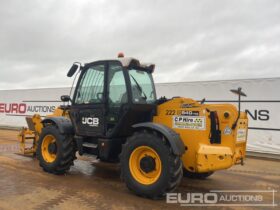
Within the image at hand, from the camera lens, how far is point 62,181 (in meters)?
5.89

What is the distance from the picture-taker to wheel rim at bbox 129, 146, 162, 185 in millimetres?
4945

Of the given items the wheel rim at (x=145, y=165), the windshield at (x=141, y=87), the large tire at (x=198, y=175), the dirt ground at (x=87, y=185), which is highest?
the windshield at (x=141, y=87)

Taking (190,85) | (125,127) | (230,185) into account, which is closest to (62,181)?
(125,127)

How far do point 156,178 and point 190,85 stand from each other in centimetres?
691

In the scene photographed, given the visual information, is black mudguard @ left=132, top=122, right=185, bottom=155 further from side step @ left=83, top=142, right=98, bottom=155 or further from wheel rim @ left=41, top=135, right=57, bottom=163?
wheel rim @ left=41, top=135, right=57, bottom=163

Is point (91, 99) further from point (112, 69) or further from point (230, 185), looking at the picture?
point (230, 185)

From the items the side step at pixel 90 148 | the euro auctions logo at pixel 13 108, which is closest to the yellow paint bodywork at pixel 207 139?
the side step at pixel 90 148

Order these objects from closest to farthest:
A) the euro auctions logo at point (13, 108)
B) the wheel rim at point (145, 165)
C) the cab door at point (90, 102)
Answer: the wheel rim at point (145, 165), the cab door at point (90, 102), the euro auctions logo at point (13, 108)

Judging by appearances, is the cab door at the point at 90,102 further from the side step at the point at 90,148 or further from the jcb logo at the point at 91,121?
the side step at the point at 90,148

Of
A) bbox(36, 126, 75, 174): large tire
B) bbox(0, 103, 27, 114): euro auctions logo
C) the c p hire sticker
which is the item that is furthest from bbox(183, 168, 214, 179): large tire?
bbox(0, 103, 27, 114): euro auctions logo

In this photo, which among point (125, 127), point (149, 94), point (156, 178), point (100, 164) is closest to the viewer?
point (156, 178)

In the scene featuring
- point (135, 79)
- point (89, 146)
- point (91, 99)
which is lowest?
point (89, 146)

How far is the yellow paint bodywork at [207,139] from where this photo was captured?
4.81 m

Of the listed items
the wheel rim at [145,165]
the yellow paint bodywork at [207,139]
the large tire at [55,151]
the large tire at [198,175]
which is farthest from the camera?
the large tire at [198,175]
